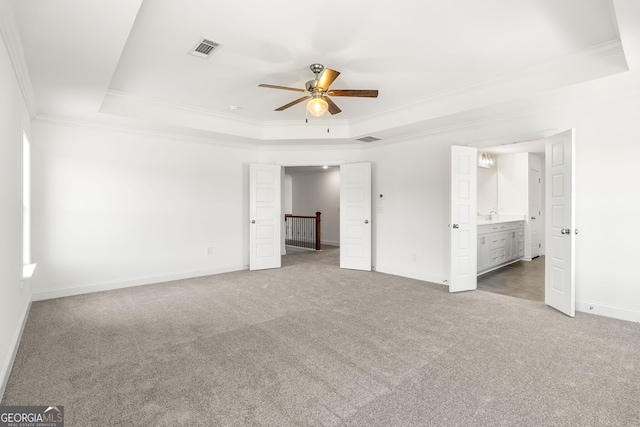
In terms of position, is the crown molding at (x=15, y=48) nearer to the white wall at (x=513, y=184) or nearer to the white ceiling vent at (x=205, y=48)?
the white ceiling vent at (x=205, y=48)

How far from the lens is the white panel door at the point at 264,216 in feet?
21.1

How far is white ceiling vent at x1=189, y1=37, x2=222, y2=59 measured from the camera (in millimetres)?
3086

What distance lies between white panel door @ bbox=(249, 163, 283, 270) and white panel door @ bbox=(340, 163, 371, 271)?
1381mm

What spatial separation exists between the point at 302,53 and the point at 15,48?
241cm

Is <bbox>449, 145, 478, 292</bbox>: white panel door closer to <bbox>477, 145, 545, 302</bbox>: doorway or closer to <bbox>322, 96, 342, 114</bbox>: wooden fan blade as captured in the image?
<bbox>322, 96, 342, 114</bbox>: wooden fan blade

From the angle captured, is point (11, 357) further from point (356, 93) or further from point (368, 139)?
point (368, 139)

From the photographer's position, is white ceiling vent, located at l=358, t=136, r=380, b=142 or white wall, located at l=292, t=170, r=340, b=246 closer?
white ceiling vent, located at l=358, t=136, r=380, b=142

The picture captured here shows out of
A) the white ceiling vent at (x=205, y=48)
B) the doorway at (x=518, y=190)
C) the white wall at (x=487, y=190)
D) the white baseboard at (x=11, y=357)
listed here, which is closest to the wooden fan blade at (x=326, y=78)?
the white ceiling vent at (x=205, y=48)

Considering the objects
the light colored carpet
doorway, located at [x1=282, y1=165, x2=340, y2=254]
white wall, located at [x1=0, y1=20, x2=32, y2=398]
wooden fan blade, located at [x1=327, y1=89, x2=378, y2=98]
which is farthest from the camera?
doorway, located at [x1=282, y1=165, x2=340, y2=254]

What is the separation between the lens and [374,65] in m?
3.59

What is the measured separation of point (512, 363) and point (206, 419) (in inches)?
92.7

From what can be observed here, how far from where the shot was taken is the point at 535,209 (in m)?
7.83

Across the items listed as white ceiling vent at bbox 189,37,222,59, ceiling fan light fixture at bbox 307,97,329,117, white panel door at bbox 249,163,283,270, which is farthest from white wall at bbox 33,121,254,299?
ceiling fan light fixture at bbox 307,97,329,117

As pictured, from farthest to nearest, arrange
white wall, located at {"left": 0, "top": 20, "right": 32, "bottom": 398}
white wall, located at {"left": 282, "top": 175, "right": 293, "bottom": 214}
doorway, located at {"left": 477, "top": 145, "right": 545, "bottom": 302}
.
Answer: white wall, located at {"left": 282, "top": 175, "right": 293, "bottom": 214}, doorway, located at {"left": 477, "top": 145, "right": 545, "bottom": 302}, white wall, located at {"left": 0, "top": 20, "right": 32, "bottom": 398}
